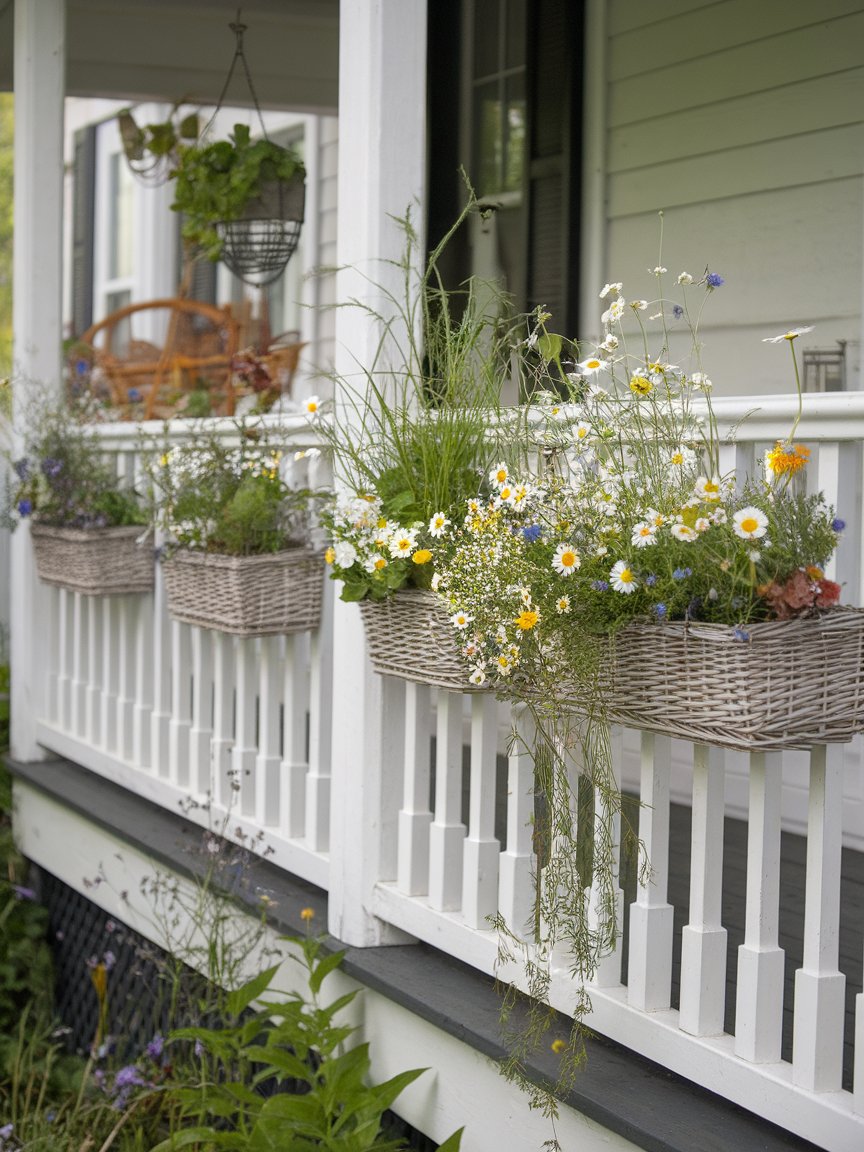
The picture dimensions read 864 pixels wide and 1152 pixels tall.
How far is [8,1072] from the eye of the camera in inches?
173

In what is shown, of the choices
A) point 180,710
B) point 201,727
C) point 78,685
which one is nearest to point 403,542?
point 201,727

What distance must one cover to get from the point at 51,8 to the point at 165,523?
2.27m

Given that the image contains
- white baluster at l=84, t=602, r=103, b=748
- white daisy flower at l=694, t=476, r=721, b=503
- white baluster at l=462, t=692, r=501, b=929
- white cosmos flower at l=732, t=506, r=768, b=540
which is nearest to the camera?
white cosmos flower at l=732, t=506, r=768, b=540

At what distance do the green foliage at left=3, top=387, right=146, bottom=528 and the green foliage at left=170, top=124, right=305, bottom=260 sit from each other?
1080 millimetres

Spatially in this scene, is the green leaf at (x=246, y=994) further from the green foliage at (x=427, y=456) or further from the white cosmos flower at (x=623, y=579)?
the white cosmos flower at (x=623, y=579)

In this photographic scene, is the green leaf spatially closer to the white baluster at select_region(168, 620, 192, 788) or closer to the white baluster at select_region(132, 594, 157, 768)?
the white baluster at select_region(168, 620, 192, 788)

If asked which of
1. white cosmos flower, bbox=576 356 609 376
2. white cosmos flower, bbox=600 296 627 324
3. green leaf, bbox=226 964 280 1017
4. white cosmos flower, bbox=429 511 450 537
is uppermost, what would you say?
white cosmos flower, bbox=600 296 627 324

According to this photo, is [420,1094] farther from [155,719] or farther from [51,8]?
[51,8]

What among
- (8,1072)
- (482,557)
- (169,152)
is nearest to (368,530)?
(482,557)

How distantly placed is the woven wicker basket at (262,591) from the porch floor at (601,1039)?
2.13ft

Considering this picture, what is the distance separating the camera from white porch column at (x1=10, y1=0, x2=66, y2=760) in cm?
489

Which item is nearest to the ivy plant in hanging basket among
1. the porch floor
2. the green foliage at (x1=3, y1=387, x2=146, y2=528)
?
Answer: the green foliage at (x1=3, y1=387, x2=146, y2=528)

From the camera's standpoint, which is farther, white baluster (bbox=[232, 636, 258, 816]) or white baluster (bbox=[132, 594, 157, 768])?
white baluster (bbox=[132, 594, 157, 768])

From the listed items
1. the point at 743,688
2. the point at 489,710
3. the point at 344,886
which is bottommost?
the point at 344,886
